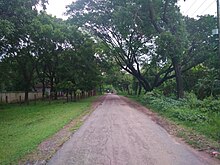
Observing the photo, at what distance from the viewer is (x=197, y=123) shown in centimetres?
1084

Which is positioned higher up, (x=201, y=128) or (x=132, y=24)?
(x=132, y=24)

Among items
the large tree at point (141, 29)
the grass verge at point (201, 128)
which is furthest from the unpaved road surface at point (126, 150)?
the large tree at point (141, 29)

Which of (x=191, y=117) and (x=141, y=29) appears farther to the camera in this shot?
(x=141, y=29)

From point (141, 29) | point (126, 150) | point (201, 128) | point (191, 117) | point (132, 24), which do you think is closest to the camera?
point (126, 150)

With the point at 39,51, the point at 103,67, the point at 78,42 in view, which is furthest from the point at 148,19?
the point at 103,67

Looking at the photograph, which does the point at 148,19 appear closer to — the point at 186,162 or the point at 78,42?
the point at 78,42

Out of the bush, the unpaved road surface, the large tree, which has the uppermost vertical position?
the large tree

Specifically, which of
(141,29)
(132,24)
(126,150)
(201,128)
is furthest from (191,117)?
(141,29)

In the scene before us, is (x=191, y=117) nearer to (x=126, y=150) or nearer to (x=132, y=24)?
(x=126, y=150)

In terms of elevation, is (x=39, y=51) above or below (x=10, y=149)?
above

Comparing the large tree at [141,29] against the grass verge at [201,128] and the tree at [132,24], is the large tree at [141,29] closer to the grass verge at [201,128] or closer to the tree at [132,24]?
the tree at [132,24]

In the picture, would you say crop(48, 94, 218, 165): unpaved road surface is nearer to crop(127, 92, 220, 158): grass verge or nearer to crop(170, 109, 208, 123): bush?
crop(127, 92, 220, 158): grass verge

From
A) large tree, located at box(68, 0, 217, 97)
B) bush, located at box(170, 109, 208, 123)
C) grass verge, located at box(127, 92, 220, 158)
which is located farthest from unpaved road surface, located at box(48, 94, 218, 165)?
large tree, located at box(68, 0, 217, 97)

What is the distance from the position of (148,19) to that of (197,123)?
1393 cm
